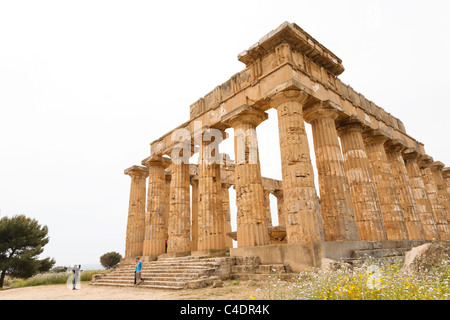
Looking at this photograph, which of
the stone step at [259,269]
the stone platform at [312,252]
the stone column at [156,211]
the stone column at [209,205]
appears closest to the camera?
Result: the stone platform at [312,252]

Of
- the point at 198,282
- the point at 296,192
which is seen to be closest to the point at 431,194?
the point at 296,192

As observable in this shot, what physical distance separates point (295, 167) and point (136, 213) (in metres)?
14.8

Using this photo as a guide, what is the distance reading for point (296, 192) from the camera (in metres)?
10.6

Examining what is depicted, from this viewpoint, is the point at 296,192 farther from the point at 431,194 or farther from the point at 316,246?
the point at 431,194

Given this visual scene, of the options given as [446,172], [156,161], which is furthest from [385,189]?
[156,161]

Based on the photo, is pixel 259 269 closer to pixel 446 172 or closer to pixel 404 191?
pixel 404 191

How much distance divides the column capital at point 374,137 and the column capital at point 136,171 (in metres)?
16.6

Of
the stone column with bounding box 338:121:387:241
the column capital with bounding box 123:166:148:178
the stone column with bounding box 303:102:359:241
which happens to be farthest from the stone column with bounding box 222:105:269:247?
the column capital with bounding box 123:166:148:178

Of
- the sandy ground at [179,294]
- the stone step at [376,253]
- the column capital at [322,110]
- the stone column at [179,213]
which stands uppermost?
the column capital at [322,110]

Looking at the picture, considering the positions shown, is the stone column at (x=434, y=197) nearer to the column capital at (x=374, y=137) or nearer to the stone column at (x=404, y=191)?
the stone column at (x=404, y=191)

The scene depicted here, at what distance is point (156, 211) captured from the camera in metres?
18.8

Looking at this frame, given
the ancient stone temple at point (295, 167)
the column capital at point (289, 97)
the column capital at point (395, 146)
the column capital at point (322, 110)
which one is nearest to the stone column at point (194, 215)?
the ancient stone temple at point (295, 167)

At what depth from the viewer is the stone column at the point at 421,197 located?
18219 mm

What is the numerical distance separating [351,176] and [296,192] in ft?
18.1
